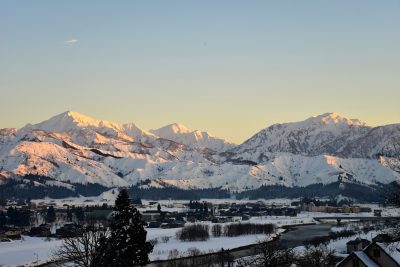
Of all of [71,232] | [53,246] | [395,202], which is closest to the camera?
[395,202]

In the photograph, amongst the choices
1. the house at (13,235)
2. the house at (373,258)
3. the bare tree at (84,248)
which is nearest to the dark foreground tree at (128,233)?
the bare tree at (84,248)

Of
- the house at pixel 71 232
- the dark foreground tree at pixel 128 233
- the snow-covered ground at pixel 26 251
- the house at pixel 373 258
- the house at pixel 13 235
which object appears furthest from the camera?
the house at pixel 13 235

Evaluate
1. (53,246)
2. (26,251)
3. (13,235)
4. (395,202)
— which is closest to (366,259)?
(395,202)

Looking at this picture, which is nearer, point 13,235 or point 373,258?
point 373,258

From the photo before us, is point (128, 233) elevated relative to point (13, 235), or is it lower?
elevated

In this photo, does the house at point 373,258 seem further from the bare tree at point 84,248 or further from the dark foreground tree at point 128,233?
the bare tree at point 84,248

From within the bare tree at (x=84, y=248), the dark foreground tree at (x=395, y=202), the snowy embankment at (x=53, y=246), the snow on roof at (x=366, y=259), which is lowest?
the snowy embankment at (x=53, y=246)

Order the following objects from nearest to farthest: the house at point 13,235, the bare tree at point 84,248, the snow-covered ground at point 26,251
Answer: the bare tree at point 84,248 < the snow-covered ground at point 26,251 < the house at point 13,235

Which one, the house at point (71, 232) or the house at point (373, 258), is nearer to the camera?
the house at point (71, 232)

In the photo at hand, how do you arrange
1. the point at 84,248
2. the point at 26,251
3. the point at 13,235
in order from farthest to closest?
1. the point at 13,235
2. the point at 26,251
3. the point at 84,248

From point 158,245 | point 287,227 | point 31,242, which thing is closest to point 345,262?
point 158,245

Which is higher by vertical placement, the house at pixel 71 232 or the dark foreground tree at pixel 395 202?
the dark foreground tree at pixel 395 202

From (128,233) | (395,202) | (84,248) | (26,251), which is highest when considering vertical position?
(395,202)

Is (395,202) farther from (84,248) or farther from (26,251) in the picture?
(26,251)
